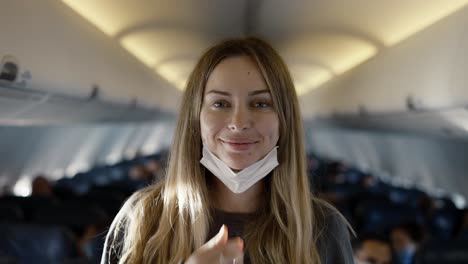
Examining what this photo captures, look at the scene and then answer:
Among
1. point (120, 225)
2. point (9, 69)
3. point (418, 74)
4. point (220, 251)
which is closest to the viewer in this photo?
point (220, 251)

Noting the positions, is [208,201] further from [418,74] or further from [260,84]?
[418,74]

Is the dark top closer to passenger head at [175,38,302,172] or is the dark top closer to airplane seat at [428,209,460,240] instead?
passenger head at [175,38,302,172]

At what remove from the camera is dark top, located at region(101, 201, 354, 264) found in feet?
6.12

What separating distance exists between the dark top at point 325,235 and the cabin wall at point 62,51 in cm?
166

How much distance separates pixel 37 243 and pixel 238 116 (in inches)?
105

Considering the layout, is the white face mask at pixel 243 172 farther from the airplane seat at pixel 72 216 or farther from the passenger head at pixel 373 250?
the airplane seat at pixel 72 216

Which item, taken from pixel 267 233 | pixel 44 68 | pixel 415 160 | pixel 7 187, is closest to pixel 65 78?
pixel 44 68

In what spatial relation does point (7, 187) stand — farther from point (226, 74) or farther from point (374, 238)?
point (226, 74)

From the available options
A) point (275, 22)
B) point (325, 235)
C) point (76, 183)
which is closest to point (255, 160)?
point (325, 235)

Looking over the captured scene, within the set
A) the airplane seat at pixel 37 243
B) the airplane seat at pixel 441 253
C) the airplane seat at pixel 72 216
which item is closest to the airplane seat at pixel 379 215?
the airplane seat at pixel 441 253

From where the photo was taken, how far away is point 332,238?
1887 millimetres

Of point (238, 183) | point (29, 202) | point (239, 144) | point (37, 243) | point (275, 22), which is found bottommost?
point (29, 202)

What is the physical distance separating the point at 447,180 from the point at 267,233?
1111 cm

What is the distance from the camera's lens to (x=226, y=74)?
1891 millimetres
